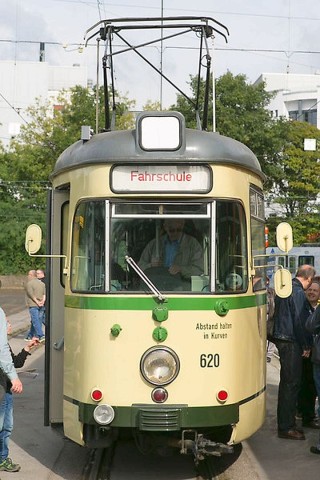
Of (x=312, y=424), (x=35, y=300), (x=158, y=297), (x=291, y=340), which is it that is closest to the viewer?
(x=158, y=297)

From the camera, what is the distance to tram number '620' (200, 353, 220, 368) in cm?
718

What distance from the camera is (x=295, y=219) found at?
171ft

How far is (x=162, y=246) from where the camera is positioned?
23.8 feet

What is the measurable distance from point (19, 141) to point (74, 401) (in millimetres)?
50577

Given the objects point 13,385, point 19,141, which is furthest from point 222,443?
point 19,141

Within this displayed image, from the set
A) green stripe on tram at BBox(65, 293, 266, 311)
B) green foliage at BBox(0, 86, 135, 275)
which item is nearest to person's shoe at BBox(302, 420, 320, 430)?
green stripe on tram at BBox(65, 293, 266, 311)

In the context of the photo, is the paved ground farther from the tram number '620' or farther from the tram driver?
the tram driver

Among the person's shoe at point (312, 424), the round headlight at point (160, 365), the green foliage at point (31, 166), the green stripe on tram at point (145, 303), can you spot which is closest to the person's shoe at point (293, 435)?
the person's shoe at point (312, 424)

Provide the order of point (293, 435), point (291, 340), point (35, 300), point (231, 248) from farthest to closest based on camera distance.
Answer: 1. point (35, 300)
2. point (293, 435)
3. point (291, 340)
4. point (231, 248)

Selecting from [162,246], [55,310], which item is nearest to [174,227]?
[162,246]

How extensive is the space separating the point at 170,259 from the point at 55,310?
162cm

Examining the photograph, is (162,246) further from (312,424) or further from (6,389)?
(312,424)

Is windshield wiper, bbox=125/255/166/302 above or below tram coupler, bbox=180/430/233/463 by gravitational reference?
above

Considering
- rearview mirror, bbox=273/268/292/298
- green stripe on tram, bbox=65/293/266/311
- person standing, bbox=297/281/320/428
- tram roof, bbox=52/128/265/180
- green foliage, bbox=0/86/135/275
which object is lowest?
person standing, bbox=297/281/320/428
